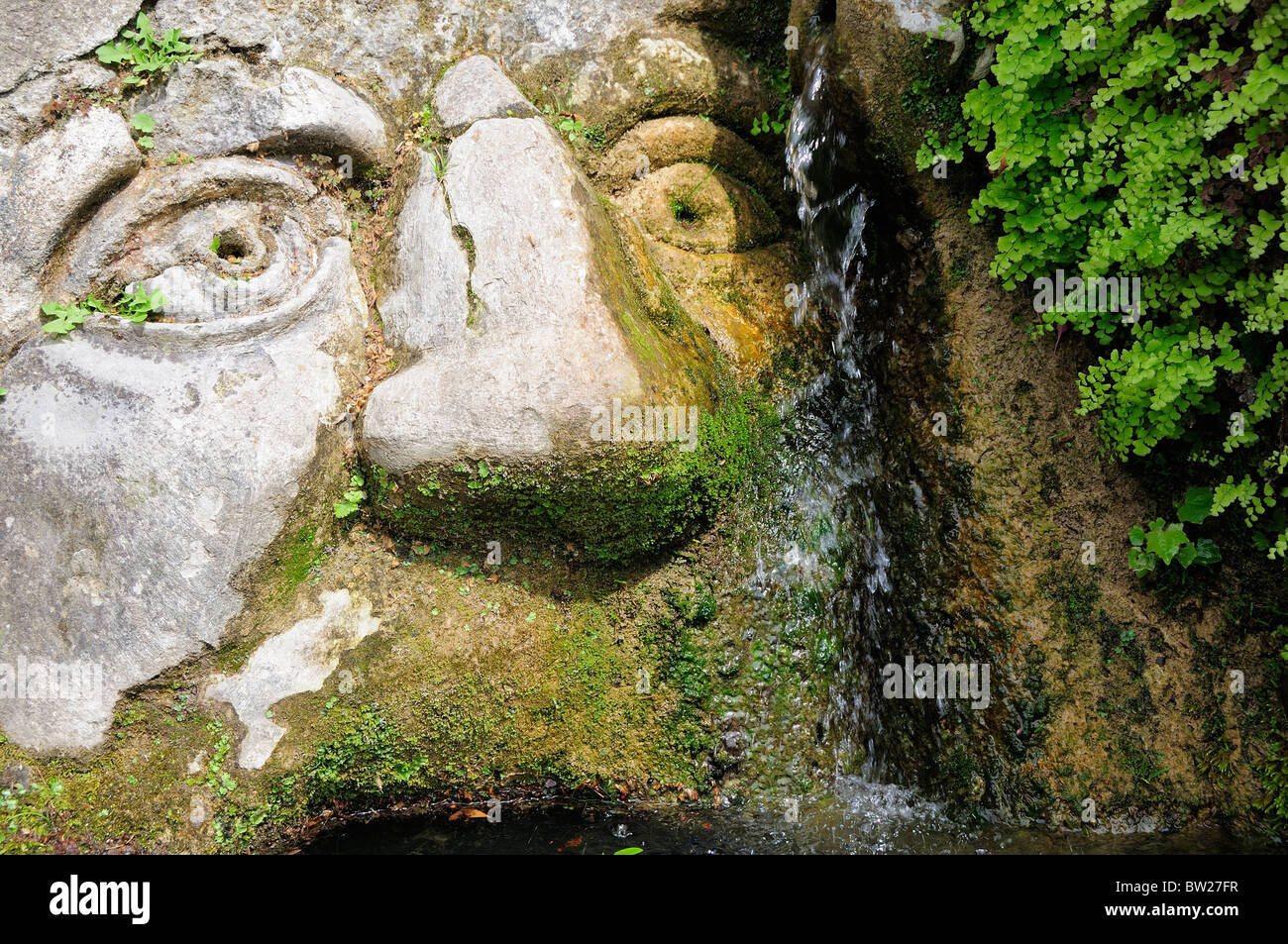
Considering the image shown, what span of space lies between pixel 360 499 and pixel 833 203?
3.39 metres

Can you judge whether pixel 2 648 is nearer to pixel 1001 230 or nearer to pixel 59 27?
pixel 59 27

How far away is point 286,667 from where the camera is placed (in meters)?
4.33

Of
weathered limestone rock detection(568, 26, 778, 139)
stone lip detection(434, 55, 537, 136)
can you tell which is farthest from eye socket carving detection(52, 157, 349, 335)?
weathered limestone rock detection(568, 26, 778, 139)

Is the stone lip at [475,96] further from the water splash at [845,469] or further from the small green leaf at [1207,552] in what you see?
the small green leaf at [1207,552]

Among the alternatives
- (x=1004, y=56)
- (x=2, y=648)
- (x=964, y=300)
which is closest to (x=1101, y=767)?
(x=964, y=300)

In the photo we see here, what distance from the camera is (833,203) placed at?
5125 mm

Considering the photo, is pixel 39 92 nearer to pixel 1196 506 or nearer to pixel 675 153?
pixel 675 153

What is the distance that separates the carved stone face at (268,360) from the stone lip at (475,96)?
17mm

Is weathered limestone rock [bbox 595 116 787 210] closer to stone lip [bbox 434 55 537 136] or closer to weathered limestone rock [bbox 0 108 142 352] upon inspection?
stone lip [bbox 434 55 537 136]

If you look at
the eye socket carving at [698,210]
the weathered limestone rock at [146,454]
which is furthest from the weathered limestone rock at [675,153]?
the weathered limestone rock at [146,454]

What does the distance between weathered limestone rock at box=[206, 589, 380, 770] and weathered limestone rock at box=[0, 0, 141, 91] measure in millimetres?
3267

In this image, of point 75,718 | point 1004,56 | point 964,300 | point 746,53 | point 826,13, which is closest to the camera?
point 1004,56
